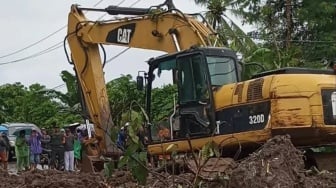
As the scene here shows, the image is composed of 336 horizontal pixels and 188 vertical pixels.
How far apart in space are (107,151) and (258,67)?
147 inches

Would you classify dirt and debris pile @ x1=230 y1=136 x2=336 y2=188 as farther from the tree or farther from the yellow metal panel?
the tree

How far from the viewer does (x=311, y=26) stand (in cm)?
2980

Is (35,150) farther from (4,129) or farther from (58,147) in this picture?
(4,129)

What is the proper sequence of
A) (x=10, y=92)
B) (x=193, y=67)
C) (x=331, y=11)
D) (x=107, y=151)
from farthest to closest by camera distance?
1. (x=10, y=92)
2. (x=331, y=11)
3. (x=107, y=151)
4. (x=193, y=67)

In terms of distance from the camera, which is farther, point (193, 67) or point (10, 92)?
point (10, 92)

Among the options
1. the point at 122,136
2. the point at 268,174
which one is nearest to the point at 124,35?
the point at 122,136

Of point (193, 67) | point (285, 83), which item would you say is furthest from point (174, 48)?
point (285, 83)

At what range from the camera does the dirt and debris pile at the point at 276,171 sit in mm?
7152

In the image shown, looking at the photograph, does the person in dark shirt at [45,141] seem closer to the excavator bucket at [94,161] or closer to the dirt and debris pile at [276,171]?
the excavator bucket at [94,161]

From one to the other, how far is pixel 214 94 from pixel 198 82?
33cm

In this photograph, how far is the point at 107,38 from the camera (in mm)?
16734

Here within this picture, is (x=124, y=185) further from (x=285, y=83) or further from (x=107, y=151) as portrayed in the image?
(x=107, y=151)

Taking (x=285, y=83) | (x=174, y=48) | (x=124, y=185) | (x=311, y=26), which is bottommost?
(x=124, y=185)

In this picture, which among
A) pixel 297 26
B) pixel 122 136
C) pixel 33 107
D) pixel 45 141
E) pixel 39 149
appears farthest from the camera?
pixel 33 107
